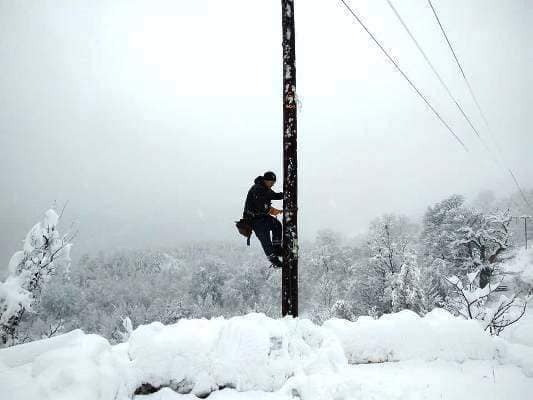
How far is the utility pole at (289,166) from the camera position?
4.62 m

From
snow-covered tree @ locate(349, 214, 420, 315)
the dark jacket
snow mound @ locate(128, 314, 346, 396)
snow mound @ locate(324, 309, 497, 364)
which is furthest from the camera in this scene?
snow-covered tree @ locate(349, 214, 420, 315)

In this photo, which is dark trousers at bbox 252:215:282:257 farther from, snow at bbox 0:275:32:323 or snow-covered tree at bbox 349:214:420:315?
snow-covered tree at bbox 349:214:420:315

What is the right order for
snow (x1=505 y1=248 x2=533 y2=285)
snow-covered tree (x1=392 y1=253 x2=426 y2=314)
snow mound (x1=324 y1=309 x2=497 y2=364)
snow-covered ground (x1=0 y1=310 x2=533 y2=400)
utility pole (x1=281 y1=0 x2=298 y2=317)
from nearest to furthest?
snow-covered ground (x1=0 y1=310 x2=533 y2=400) → snow mound (x1=324 y1=309 x2=497 y2=364) → utility pole (x1=281 y1=0 x2=298 y2=317) → snow-covered tree (x1=392 y1=253 x2=426 y2=314) → snow (x1=505 y1=248 x2=533 y2=285)

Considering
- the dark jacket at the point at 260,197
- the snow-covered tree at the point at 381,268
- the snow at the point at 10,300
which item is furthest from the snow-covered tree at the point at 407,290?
the snow at the point at 10,300

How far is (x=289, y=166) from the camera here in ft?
15.4

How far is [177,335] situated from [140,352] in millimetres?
381

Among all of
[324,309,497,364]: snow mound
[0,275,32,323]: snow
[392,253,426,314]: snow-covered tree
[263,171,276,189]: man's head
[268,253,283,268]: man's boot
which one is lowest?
[392,253,426,314]: snow-covered tree

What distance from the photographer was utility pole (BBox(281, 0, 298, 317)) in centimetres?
462

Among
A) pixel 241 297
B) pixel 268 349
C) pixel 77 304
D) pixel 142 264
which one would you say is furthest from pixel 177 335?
pixel 142 264

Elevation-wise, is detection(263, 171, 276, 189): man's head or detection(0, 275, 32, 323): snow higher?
detection(263, 171, 276, 189): man's head

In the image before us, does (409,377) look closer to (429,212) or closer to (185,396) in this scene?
(185,396)

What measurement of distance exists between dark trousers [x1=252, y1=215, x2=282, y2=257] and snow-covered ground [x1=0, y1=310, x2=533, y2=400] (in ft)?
5.37

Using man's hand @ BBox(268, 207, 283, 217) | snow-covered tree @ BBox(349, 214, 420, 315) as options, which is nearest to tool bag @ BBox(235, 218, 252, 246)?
man's hand @ BBox(268, 207, 283, 217)

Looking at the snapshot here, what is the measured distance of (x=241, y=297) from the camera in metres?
58.1
